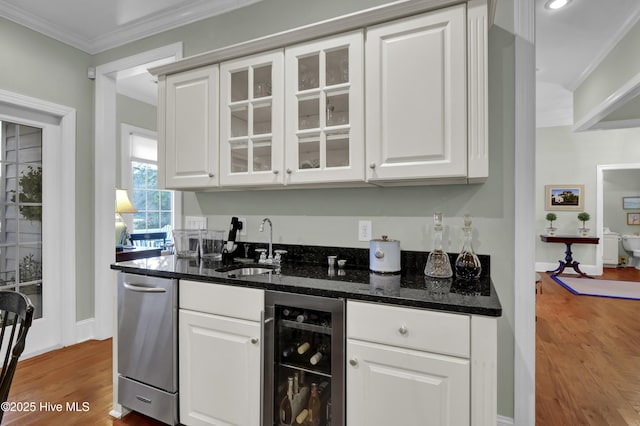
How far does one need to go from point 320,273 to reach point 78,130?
277 cm

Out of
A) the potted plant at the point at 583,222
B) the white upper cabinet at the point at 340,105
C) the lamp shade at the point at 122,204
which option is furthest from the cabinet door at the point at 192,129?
the potted plant at the point at 583,222

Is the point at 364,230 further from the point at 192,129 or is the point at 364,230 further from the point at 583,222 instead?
the point at 583,222

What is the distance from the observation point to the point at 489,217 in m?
1.83

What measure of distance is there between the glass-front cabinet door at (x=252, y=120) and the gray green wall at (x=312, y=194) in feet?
1.08

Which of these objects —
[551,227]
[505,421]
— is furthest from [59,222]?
[551,227]

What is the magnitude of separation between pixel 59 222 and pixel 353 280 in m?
2.85

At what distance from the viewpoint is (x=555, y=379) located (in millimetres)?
2508

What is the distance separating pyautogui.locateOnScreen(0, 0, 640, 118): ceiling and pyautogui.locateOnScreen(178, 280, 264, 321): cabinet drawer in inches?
78.7

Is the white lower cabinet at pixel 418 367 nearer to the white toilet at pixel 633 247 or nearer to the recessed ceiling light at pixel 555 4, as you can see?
the recessed ceiling light at pixel 555 4

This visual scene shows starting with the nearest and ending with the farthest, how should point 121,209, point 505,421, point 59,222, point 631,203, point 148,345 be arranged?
point 505,421 → point 148,345 → point 59,222 → point 121,209 → point 631,203

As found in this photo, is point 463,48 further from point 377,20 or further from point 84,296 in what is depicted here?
point 84,296

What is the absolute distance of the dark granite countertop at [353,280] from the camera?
1312mm

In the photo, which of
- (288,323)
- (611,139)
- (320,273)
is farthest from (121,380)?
(611,139)

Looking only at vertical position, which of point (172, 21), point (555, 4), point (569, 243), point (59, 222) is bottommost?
point (569, 243)
